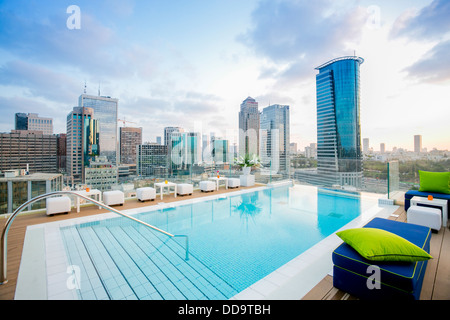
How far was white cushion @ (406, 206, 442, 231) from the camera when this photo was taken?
11.7 ft

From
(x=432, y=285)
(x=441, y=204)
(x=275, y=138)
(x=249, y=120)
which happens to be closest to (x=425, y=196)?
(x=441, y=204)

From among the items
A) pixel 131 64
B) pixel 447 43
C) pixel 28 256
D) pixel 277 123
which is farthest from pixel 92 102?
pixel 447 43

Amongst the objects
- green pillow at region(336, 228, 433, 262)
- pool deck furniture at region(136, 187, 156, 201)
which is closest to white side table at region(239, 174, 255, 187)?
pool deck furniture at region(136, 187, 156, 201)

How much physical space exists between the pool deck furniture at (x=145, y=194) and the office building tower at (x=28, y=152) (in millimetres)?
3675

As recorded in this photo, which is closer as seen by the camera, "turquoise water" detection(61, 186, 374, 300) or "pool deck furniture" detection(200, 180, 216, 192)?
"turquoise water" detection(61, 186, 374, 300)

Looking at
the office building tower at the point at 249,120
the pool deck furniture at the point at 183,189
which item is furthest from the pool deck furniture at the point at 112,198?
the office building tower at the point at 249,120

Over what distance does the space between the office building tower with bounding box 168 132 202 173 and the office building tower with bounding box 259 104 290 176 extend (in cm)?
360

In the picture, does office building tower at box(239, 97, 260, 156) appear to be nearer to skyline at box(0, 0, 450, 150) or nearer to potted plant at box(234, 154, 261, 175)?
skyline at box(0, 0, 450, 150)

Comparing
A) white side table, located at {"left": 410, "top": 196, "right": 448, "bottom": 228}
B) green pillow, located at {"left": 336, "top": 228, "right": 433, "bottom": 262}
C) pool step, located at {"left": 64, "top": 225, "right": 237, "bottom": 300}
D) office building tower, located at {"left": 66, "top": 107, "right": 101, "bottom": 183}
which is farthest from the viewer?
office building tower, located at {"left": 66, "top": 107, "right": 101, "bottom": 183}

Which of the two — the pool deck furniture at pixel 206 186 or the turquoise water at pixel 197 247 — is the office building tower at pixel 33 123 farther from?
the turquoise water at pixel 197 247

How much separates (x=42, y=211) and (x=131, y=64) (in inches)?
345

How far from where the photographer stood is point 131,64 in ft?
35.4

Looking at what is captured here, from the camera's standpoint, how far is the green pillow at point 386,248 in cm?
183

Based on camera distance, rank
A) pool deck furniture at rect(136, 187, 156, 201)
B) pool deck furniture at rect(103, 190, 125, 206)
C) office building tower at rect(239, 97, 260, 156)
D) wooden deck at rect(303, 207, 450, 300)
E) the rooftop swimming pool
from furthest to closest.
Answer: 1. office building tower at rect(239, 97, 260, 156)
2. pool deck furniture at rect(136, 187, 156, 201)
3. pool deck furniture at rect(103, 190, 125, 206)
4. the rooftop swimming pool
5. wooden deck at rect(303, 207, 450, 300)
